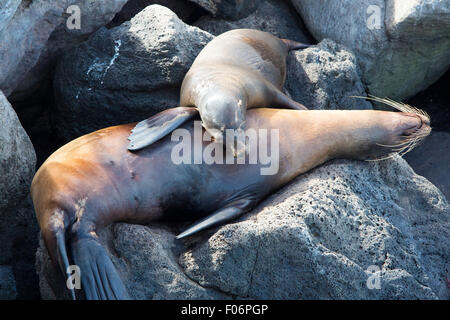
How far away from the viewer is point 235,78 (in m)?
4.98

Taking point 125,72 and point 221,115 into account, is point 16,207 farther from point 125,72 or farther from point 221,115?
point 221,115

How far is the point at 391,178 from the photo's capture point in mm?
4793

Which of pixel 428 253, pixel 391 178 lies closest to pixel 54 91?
pixel 391 178

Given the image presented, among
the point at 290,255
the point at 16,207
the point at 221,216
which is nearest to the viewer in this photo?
the point at 290,255

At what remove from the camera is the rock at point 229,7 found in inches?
251

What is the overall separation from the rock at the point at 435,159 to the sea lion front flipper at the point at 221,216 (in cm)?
237

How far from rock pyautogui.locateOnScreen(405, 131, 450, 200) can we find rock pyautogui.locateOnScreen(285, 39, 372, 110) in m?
0.82

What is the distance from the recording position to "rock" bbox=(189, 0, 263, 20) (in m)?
6.37

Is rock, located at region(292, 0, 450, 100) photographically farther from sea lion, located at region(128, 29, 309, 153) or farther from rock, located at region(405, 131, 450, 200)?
rock, located at region(405, 131, 450, 200)

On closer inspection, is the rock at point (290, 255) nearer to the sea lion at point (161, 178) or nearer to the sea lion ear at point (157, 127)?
the sea lion at point (161, 178)

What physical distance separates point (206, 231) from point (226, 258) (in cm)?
28

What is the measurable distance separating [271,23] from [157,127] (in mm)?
2662

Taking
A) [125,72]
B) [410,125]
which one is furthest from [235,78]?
[410,125]

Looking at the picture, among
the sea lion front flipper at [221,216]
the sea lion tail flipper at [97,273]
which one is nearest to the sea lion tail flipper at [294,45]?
the sea lion front flipper at [221,216]
